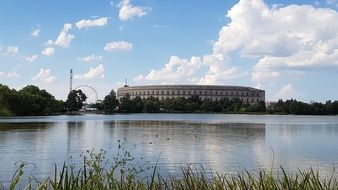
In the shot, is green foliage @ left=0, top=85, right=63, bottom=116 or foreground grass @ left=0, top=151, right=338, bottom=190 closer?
foreground grass @ left=0, top=151, right=338, bottom=190

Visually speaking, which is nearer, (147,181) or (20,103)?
(147,181)

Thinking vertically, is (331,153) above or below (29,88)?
below

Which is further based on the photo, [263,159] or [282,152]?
[282,152]

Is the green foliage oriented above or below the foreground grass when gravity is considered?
above

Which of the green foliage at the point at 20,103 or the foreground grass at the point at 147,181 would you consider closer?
the foreground grass at the point at 147,181

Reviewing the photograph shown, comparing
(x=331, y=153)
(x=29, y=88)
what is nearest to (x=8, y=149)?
(x=331, y=153)

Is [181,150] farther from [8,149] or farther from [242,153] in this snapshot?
[8,149]

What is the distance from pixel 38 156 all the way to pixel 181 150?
10643mm

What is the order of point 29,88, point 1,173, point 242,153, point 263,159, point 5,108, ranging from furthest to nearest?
point 29,88
point 5,108
point 242,153
point 263,159
point 1,173

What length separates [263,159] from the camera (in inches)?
1260

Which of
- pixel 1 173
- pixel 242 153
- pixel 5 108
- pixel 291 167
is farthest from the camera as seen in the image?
pixel 5 108

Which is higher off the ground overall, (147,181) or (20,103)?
(20,103)

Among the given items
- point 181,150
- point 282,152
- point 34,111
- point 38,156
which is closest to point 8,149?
A: point 38,156

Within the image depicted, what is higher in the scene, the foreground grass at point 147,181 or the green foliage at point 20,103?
the green foliage at point 20,103
